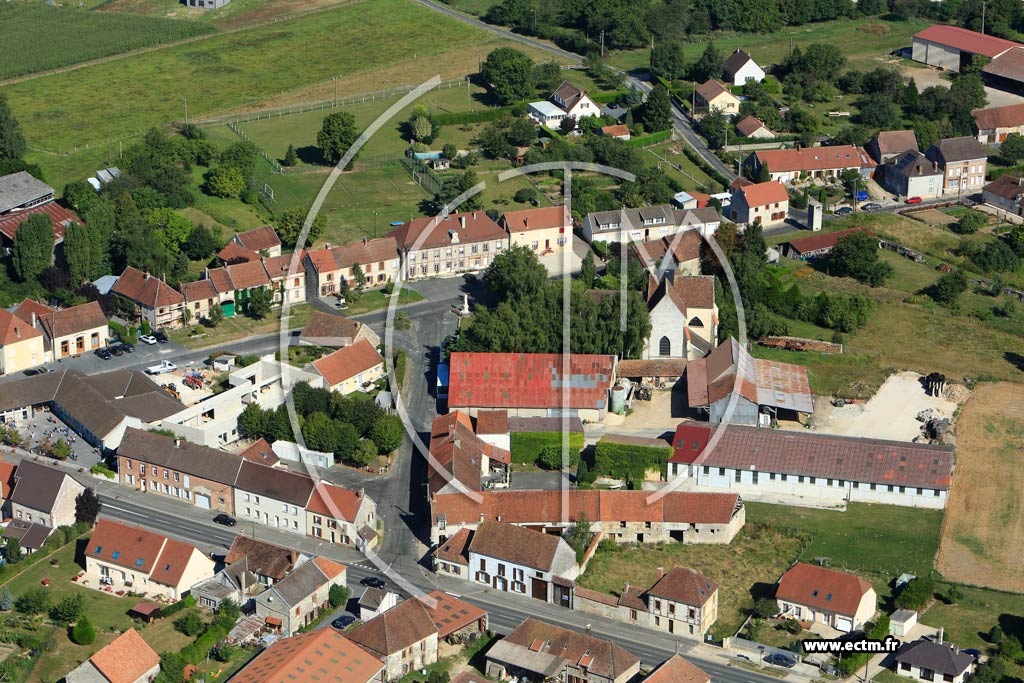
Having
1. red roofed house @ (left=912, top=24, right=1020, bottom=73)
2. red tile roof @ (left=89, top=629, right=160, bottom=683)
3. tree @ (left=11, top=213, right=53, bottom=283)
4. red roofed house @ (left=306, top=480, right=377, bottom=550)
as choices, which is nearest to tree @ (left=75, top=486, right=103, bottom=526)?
red roofed house @ (left=306, top=480, right=377, bottom=550)

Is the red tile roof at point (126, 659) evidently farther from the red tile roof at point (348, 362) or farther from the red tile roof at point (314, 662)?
the red tile roof at point (348, 362)

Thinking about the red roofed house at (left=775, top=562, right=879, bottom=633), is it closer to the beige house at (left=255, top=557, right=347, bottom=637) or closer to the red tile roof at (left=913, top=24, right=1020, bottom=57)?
the beige house at (left=255, top=557, right=347, bottom=637)

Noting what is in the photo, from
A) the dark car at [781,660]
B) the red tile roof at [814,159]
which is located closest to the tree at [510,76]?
the red tile roof at [814,159]

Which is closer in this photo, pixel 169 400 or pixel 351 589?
pixel 351 589

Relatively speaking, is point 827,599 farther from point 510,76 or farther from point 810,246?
point 510,76

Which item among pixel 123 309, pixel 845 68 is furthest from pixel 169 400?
pixel 845 68

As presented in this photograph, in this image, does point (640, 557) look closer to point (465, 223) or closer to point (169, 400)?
point (169, 400)
